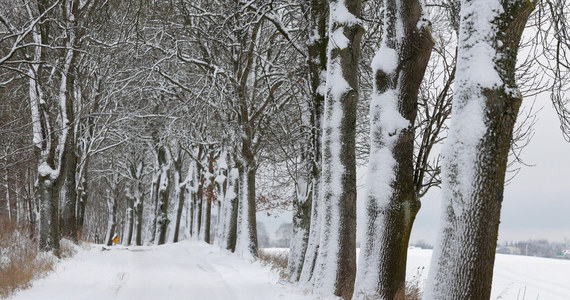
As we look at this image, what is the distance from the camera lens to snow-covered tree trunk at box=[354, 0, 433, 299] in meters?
Result: 6.14

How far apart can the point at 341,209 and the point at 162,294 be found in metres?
3.57

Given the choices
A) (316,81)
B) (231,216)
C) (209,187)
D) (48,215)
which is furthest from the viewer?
(209,187)

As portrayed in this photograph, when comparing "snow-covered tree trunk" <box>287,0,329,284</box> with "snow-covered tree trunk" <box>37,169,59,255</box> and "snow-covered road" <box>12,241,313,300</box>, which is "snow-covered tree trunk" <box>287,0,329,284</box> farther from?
"snow-covered tree trunk" <box>37,169,59,255</box>

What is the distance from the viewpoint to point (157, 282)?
953cm

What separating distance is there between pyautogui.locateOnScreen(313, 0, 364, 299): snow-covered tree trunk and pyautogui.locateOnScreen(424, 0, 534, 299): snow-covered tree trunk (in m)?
3.08

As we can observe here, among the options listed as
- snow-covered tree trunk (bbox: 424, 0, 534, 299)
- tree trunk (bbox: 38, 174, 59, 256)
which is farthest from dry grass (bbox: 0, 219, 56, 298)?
snow-covered tree trunk (bbox: 424, 0, 534, 299)

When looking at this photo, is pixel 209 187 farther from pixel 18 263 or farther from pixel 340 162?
pixel 340 162

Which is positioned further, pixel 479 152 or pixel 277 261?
pixel 277 261

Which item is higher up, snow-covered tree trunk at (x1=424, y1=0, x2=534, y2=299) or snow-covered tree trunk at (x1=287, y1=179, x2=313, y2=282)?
snow-covered tree trunk at (x1=424, y1=0, x2=534, y2=299)

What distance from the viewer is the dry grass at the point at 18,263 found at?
7844mm

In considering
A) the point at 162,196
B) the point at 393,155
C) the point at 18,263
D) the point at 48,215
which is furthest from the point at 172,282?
the point at 162,196

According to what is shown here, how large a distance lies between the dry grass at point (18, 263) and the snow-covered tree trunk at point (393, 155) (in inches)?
233

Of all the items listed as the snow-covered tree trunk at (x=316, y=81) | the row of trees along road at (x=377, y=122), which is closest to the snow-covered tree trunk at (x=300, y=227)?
the row of trees along road at (x=377, y=122)

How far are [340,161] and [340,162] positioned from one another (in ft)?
0.06
